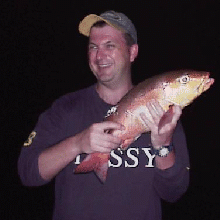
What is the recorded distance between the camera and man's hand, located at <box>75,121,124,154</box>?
1.95 meters

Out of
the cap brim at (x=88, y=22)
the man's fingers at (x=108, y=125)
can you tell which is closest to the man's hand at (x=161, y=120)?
the man's fingers at (x=108, y=125)

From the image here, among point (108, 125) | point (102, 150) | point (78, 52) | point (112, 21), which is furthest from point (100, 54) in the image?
point (78, 52)

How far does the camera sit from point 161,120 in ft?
6.59

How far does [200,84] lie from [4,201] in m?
8.68

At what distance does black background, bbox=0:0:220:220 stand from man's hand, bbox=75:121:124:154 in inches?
424

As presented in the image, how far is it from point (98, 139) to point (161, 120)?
421 millimetres

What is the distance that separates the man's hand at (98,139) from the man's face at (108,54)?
1.80 feet

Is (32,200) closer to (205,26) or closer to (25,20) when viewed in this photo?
(25,20)

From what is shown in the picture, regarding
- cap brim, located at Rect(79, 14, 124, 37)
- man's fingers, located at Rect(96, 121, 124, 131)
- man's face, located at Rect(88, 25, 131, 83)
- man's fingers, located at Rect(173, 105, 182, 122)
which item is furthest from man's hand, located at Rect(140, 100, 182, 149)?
cap brim, located at Rect(79, 14, 124, 37)

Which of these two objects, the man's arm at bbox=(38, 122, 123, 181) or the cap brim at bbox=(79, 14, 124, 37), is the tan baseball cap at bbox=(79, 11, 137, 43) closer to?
the cap brim at bbox=(79, 14, 124, 37)

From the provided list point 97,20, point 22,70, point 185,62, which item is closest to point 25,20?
point 22,70

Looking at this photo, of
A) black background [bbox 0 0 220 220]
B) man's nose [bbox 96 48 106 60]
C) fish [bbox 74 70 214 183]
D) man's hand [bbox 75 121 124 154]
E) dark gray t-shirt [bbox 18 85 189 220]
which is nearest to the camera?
man's hand [bbox 75 121 124 154]

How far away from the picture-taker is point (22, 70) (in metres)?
14.2

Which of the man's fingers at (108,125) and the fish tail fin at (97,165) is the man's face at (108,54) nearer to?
the man's fingers at (108,125)
